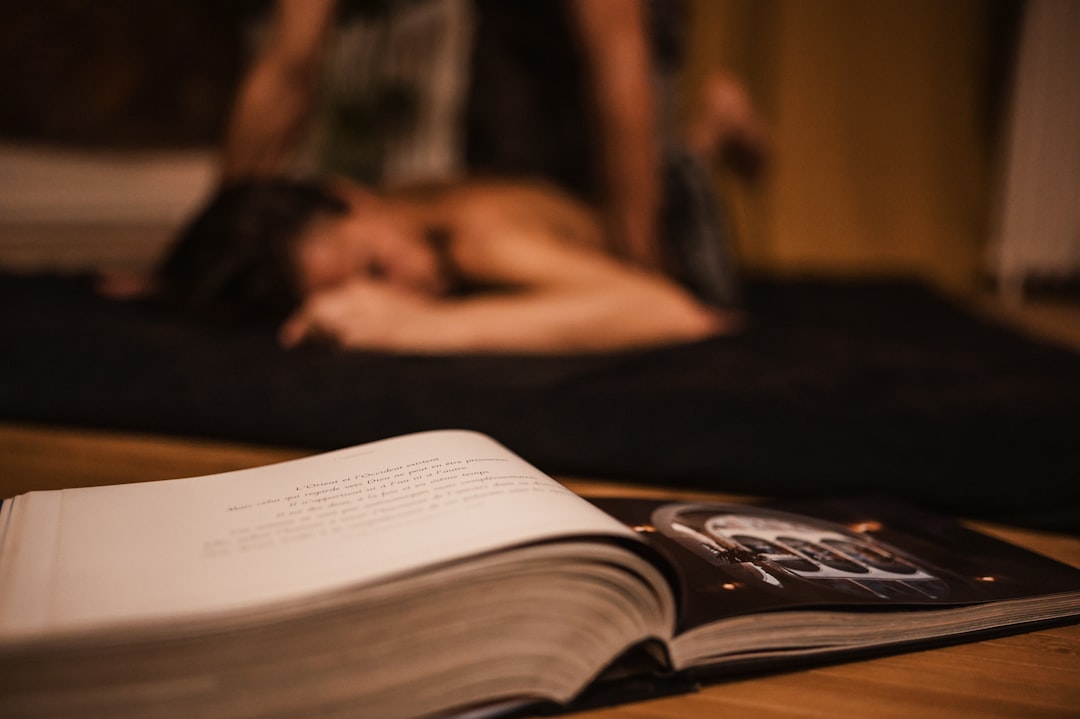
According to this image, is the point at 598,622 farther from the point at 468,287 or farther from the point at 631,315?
the point at 468,287

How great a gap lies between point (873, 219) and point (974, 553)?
2370 mm

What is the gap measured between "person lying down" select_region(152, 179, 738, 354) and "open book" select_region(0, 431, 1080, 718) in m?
0.56

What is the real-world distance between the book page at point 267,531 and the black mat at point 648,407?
294 millimetres

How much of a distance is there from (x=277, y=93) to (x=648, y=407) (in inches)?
42.3

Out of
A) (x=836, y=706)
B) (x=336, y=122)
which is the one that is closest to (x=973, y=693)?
(x=836, y=706)

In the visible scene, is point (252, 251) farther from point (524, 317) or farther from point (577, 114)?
point (577, 114)

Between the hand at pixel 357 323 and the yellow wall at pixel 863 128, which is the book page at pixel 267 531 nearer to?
the hand at pixel 357 323

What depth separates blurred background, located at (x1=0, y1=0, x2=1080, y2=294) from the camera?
2.21 meters

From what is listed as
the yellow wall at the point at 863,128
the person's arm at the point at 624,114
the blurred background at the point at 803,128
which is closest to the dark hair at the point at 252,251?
the person's arm at the point at 624,114

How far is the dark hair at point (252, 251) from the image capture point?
1130 millimetres

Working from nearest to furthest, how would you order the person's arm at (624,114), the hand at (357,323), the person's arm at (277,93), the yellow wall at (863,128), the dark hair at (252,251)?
the hand at (357,323) < the dark hair at (252,251) < the person's arm at (624,114) < the person's arm at (277,93) < the yellow wall at (863,128)

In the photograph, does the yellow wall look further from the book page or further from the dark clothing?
the book page

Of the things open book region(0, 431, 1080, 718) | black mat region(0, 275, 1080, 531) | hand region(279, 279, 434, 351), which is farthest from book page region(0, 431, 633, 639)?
hand region(279, 279, 434, 351)

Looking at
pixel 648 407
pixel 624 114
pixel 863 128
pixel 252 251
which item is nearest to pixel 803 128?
pixel 863 128
